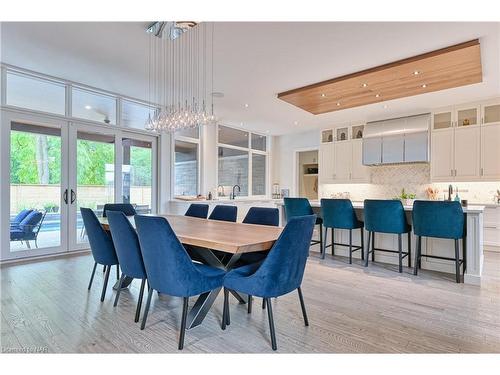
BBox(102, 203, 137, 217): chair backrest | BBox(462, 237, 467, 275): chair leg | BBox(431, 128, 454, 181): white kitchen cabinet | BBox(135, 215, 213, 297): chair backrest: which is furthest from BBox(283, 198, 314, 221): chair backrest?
BBox(431, 128, 454, 181): white kitchen cabinet

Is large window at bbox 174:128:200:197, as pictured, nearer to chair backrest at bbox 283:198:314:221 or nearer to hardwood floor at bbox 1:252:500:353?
chair backrest at bbox 283:198:314:221

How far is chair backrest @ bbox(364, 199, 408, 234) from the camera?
12.6 ft

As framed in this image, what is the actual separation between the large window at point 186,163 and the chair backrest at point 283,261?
4.71 metres

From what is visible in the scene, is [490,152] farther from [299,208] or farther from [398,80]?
[299,208]

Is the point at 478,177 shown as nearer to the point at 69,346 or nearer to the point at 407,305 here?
the point at 407,305

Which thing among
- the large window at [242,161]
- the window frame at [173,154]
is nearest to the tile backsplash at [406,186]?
the large window at [242,161]

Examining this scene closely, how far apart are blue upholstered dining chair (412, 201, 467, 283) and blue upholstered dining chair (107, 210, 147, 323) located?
3.17 meters

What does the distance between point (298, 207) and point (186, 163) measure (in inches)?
121

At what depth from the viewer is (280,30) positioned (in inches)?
121

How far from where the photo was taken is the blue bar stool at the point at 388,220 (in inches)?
151

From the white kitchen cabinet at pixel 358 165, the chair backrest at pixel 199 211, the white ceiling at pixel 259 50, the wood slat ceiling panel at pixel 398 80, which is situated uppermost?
the white ceiling at pixel 259 50

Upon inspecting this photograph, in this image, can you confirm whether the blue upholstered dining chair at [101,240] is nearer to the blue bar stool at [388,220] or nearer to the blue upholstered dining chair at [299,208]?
the blue upholstered dining chair at [299,208]
